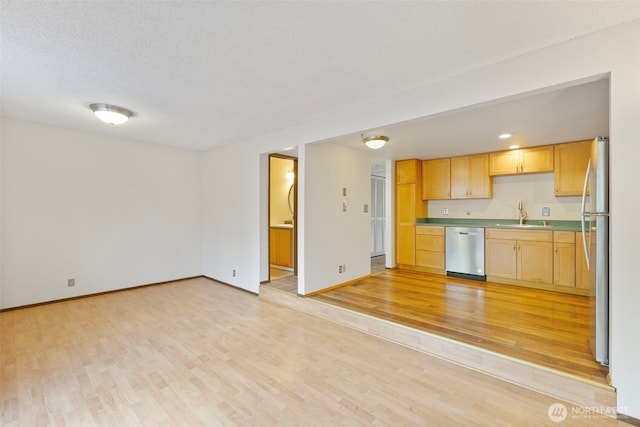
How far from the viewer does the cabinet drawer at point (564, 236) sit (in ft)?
12.8

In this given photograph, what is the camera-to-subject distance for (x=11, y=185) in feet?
11.8

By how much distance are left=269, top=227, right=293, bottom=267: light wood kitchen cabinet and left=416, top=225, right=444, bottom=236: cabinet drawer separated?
Answer: 2441 millimetres

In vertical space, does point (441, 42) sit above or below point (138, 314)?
above

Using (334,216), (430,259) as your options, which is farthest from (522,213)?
(334,216)

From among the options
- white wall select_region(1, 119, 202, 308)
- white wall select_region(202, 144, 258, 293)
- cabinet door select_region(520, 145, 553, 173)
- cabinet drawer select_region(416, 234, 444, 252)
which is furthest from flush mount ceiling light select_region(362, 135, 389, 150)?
white wall select_region(1, 119, 202, 308)

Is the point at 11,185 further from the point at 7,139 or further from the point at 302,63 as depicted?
the point at 302,63

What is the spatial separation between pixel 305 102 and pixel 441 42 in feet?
4.76

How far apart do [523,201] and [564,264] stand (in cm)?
124

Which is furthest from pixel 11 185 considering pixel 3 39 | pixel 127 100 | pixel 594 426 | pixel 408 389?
pixel 594 426

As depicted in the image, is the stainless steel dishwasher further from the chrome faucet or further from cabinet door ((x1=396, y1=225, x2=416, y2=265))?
the chrome faucet

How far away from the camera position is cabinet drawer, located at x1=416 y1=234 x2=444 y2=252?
5117mm

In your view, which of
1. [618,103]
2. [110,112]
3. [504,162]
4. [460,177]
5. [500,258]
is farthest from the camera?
[460,177]

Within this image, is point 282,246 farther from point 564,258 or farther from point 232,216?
point 564,258

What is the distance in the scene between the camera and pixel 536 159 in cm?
439
